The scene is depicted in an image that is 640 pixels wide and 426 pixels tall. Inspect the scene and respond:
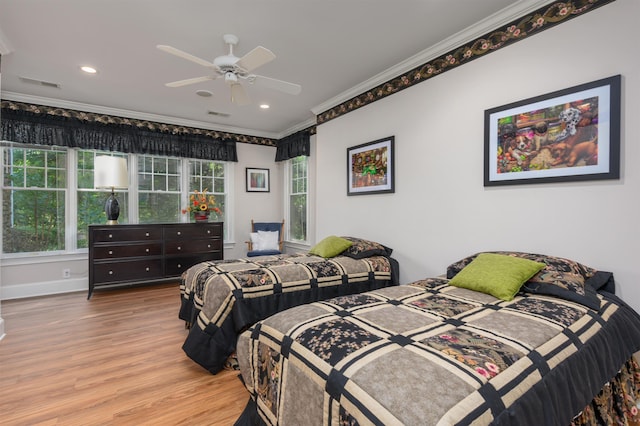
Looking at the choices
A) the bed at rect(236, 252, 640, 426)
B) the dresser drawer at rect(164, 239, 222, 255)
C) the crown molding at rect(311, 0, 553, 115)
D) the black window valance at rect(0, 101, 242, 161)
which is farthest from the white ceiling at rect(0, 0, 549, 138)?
the dresser drawer at rect(164, 239, 222, 255)

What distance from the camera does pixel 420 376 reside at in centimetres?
97

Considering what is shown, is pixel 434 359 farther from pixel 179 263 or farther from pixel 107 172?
pixel 107 172

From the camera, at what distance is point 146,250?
4.36 meters

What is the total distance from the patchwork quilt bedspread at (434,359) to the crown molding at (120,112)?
4.37 metres

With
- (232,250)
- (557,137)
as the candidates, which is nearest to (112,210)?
(232,250)

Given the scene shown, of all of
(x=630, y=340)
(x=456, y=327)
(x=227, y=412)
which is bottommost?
(x=227, y=412)

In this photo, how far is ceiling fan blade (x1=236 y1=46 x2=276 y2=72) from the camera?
81.5 inches

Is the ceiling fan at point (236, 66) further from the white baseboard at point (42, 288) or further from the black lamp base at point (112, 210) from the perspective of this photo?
the white baseboard at point (42, 288)

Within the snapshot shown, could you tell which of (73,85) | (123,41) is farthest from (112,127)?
(123,41)

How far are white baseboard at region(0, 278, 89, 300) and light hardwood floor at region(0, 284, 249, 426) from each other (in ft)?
2.03

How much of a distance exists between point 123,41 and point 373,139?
2.65 meters

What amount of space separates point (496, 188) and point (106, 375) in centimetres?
331

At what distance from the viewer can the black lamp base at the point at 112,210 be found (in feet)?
13.9

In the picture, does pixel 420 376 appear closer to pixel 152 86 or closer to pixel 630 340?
pixel 630 340
